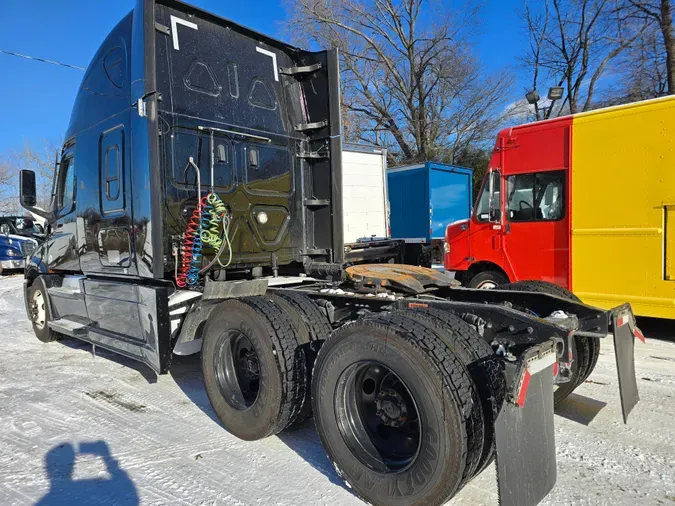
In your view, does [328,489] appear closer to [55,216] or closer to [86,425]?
[86,425]

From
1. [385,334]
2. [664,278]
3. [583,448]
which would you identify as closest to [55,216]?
[385,334]

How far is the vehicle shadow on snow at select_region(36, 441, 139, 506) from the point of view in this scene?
290 centimetres

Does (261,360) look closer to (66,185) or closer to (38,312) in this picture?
(66,185)

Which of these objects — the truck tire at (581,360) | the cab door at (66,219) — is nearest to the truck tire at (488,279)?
the truck tire at (581,360)

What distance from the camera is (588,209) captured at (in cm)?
660

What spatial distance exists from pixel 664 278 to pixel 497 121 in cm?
1987

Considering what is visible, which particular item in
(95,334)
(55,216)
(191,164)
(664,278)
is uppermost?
(191,164)

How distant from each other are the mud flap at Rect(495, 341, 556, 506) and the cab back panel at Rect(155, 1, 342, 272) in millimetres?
3025

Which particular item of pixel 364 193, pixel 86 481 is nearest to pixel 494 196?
pixel 364 193

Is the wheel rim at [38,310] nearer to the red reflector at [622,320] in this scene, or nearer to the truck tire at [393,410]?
the truck tire at [393,410]

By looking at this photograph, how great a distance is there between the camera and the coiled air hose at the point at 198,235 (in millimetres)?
4129

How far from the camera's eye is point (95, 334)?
5188mm

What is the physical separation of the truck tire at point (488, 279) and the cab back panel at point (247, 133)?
11.2ft

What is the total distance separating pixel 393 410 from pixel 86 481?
2022 millimetres
